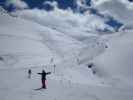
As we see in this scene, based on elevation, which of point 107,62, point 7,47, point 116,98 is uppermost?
point 7,47

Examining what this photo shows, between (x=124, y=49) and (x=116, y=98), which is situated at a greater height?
(x=124, y=49)

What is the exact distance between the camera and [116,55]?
44.5m

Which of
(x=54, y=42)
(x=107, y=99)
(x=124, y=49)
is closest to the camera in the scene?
(x=107, y=99)

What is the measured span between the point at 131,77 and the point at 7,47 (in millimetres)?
60085

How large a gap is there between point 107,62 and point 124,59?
2.96m

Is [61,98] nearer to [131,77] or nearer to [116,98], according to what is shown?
[116,98]

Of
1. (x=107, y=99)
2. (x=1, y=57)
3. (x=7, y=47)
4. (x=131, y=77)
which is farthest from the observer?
(x=7, y=47)

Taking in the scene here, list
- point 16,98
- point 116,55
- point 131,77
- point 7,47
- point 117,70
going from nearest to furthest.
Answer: point 16,98 < point 131,77 < point 117,70 < point 116,55 < point 7,47

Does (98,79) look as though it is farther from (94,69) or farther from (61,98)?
(61,98)

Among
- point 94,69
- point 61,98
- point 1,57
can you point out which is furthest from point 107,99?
point 1,57

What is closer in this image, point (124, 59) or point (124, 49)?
point (124, 59)

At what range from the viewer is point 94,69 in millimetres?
37844

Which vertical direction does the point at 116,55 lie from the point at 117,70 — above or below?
above

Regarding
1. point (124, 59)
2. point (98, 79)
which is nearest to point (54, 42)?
point (124, 59)
